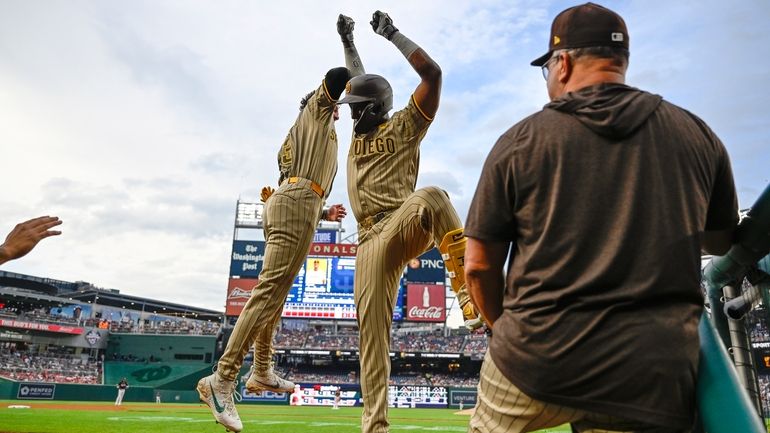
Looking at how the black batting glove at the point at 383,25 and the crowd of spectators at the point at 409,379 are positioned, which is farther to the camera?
the crowd of spectators at the point at 409,379

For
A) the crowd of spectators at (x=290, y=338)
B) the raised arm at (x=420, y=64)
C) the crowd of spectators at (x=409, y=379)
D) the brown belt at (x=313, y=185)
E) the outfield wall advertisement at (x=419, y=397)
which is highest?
the raised arm at (x=420, y=64)

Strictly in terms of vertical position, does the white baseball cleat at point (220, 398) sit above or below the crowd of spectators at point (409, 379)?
above

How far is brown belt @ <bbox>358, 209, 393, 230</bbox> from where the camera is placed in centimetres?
315

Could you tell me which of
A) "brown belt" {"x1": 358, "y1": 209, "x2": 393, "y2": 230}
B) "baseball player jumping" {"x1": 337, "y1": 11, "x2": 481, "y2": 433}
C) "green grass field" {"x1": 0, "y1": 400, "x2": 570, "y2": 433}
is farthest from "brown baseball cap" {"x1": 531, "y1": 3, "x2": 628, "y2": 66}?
"green grass field" {"x1": 0, "y1": 400, "x2": 570, "y2": 433}

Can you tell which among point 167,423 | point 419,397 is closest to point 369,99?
point 167,423

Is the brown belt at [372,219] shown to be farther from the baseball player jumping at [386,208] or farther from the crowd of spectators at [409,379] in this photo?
the crowd of spectators at [409,379]

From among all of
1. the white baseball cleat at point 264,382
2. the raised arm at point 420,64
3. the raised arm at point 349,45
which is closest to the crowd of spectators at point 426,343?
the white baseball cleat at point 264,382

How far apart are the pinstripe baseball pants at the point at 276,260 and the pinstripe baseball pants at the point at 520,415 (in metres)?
2.27

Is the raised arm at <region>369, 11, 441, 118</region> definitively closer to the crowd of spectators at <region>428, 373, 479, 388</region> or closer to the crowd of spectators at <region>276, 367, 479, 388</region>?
the crowd of spectators at <region>276, 367, 479, 388</region>

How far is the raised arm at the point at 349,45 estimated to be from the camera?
13.0 feet

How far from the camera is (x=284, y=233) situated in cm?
360

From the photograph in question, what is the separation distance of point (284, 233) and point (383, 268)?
2.94 feet

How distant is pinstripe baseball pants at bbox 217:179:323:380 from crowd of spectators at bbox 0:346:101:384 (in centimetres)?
3718

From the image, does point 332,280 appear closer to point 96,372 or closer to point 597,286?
point 96,372
